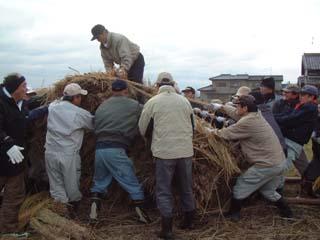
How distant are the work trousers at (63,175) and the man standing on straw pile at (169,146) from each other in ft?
3.43

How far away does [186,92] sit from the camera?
26.5ft

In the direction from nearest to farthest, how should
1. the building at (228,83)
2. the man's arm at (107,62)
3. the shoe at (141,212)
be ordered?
the shoe at (141,212), the man's arm at (107,62), the building at (228,83)

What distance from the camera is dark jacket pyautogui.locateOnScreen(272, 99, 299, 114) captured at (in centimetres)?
645

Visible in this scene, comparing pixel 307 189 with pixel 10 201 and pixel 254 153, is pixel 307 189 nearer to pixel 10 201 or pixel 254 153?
pixel 254 153

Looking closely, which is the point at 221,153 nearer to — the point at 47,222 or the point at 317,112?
the point at 317,112

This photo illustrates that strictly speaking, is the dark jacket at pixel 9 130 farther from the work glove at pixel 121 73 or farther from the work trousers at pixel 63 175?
the work glove at pixel 121 73

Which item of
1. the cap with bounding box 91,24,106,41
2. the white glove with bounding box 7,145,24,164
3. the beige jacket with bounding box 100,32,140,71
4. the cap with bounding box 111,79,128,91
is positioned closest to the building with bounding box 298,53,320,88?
the beige jacket with bounding box 100,32,140,71

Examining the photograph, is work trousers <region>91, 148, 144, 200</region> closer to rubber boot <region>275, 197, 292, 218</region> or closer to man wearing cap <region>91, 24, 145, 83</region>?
man wearing cap <region>91, 24, 145, 83</region>

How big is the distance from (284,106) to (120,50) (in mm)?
2779

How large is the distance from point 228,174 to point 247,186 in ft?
0.95

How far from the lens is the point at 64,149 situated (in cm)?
522

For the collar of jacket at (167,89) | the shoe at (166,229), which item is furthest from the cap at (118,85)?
the shoe at (166,229)

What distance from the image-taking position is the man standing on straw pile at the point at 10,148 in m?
4.65

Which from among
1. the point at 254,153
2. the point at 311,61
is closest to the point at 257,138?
the point at 254,153
